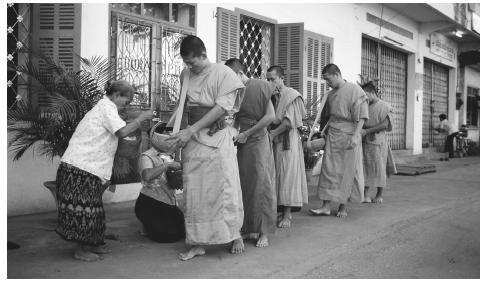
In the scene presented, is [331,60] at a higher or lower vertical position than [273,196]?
higher

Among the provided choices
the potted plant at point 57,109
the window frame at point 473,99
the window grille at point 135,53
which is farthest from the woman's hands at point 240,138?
the window frame at point 473,99

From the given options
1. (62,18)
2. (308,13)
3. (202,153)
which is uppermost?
(308,13)

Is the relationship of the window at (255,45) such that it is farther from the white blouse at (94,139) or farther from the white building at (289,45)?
the white blouse at (94,139)

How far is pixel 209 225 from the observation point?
155 inches

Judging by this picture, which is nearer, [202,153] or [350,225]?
[202,153]

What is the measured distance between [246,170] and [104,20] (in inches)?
120

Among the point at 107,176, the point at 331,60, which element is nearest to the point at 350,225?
the point at 107,176

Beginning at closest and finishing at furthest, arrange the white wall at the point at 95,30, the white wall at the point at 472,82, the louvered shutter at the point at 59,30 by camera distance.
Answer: the louvered shutter at the point at 59,30 → the white wall at the point at 95,30 → the white wall at the point at 472,82

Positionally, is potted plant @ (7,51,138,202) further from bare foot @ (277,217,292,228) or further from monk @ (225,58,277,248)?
bare foot @ (277,217,292,228)

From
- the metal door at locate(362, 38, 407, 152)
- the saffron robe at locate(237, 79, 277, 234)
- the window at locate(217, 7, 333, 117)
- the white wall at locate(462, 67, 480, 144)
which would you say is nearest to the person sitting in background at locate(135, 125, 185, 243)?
the saffron robe at locate(237, 79, 277, 234)

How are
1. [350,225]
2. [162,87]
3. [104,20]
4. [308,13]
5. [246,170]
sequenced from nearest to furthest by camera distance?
[246,170] < [350,225] < [104,20] < [162,87] < [308,13]

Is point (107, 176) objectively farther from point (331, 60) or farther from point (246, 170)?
point (331, 60)

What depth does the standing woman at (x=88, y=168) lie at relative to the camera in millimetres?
3755

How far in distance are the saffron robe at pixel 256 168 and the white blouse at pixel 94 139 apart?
3.97 ft
